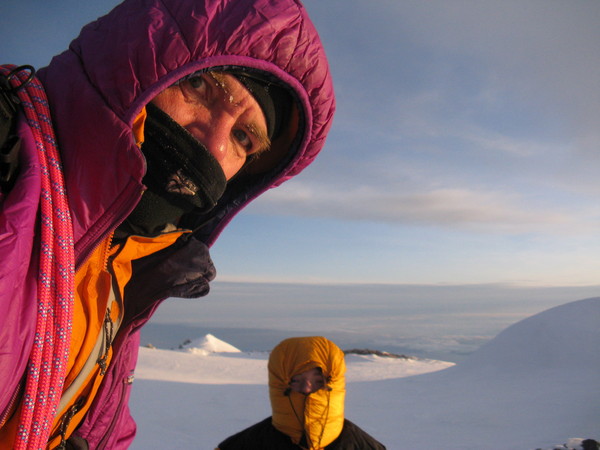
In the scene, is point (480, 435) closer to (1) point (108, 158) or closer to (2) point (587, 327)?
(2) point (587, 327)

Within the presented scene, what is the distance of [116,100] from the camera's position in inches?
42.4

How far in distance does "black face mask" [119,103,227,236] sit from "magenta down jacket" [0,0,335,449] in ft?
0.67

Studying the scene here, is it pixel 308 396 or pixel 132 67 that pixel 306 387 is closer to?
pixel 308 396

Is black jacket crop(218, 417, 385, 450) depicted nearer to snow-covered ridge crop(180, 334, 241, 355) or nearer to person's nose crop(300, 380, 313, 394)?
person's nose crop(300, 380, 313, 394)

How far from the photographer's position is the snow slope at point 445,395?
277 inches

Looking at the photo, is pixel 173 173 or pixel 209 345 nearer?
pixel 173 173

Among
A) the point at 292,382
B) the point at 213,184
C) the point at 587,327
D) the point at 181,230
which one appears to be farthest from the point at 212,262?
the point at 587,327

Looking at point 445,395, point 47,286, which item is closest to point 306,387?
point 47,286

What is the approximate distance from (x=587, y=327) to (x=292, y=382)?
10968 millimetres

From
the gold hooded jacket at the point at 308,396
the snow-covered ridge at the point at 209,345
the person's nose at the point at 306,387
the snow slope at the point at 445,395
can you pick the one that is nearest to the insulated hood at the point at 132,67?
the gold hooded jacket at the point at 308,396

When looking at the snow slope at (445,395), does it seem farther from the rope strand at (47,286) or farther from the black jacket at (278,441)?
the rope strand at (47,286)

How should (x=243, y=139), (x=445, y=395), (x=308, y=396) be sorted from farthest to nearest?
1. (x=445, y=395)
2. (x=308, y=396)
3. (x=243, y=139)

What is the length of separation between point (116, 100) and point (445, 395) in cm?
1046

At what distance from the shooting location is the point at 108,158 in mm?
1029
